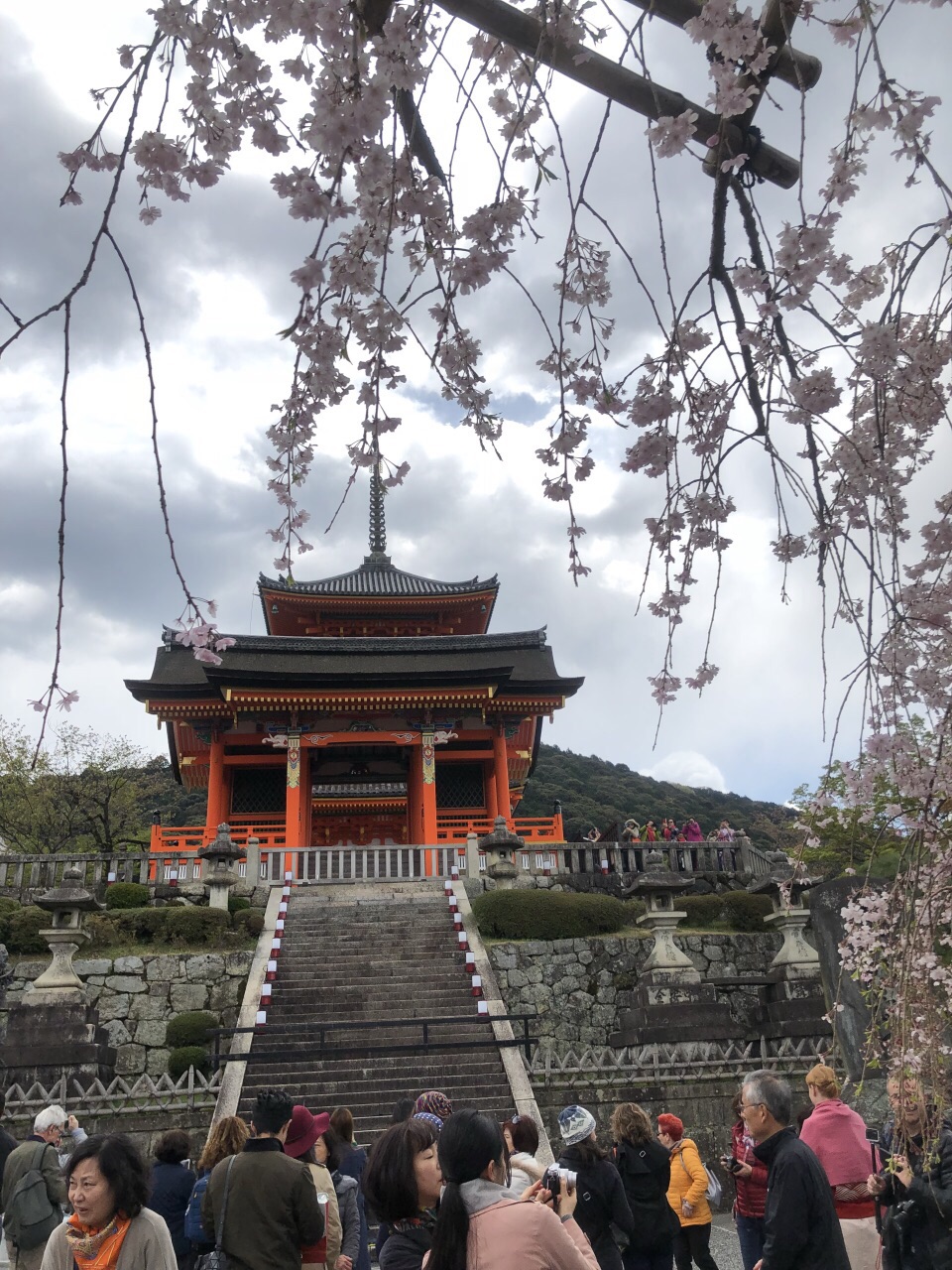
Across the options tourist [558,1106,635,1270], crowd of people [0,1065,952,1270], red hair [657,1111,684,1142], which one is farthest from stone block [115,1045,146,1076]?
tourist [558,1106,635,1270]

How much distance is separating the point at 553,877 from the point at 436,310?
1456 cm

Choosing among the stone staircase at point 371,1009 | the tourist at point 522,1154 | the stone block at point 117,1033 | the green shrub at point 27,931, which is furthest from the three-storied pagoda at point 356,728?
the tourist at point 522,1154

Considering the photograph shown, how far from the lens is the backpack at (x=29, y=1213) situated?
4.83 metres

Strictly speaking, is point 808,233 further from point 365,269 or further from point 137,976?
point 137,976

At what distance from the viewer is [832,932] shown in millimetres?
9023

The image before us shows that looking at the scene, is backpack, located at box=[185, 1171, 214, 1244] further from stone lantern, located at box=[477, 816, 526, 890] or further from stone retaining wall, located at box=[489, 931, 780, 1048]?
stone lantern, located at box=[477, 816, 526, 890]

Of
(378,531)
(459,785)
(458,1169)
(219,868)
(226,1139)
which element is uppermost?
(378,531)

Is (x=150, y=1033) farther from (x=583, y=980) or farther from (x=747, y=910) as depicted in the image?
(x=747, y=910)

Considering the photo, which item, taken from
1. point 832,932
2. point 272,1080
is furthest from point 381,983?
point 832,932

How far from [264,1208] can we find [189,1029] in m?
9.53

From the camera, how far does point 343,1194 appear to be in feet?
15.9

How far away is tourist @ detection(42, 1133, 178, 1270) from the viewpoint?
3031 mm

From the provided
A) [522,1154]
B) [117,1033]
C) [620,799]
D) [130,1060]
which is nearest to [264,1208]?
[522,1154]

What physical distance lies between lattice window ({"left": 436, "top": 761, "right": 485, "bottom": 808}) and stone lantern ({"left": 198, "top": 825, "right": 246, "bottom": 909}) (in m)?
7.86
